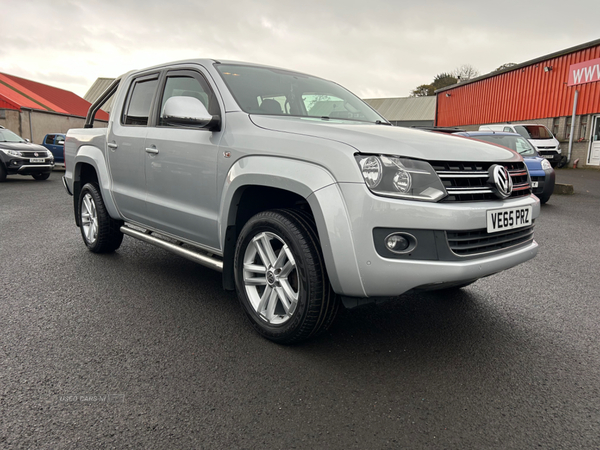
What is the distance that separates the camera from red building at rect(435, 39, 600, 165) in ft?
67.9

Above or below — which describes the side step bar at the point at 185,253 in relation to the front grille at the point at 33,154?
below

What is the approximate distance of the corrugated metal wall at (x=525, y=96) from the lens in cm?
2136

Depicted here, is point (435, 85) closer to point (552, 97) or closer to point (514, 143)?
point (552, 97)

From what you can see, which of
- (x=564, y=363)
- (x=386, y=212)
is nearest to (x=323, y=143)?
(x=386, y=212)

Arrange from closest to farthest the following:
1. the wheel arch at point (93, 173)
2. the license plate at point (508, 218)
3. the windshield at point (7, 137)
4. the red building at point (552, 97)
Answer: the license plate at point (508, 218), the wheel arch at point (93, 173), the windshield at point (7, 137), the red building at point (552, 97)

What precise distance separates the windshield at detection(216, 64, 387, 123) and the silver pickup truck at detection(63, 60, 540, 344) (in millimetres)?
16

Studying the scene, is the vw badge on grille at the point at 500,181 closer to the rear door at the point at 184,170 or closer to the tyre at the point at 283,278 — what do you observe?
the tyre at the point at 283,278

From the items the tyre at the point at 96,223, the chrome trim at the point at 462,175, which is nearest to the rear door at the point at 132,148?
the tyre at the point at 96,223

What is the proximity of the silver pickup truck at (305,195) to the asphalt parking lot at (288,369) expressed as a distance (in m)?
0.38

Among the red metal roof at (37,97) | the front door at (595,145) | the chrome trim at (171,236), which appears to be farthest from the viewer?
the red metal roof at (37,97)

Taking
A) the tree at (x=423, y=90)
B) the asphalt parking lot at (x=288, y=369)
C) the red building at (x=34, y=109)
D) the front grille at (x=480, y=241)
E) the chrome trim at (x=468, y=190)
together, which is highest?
the tree at (x=423, y=90)

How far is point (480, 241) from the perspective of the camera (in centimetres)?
269

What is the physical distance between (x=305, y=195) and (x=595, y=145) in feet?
72.4

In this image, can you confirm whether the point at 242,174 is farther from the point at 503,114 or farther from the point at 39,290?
the point at 503,114
